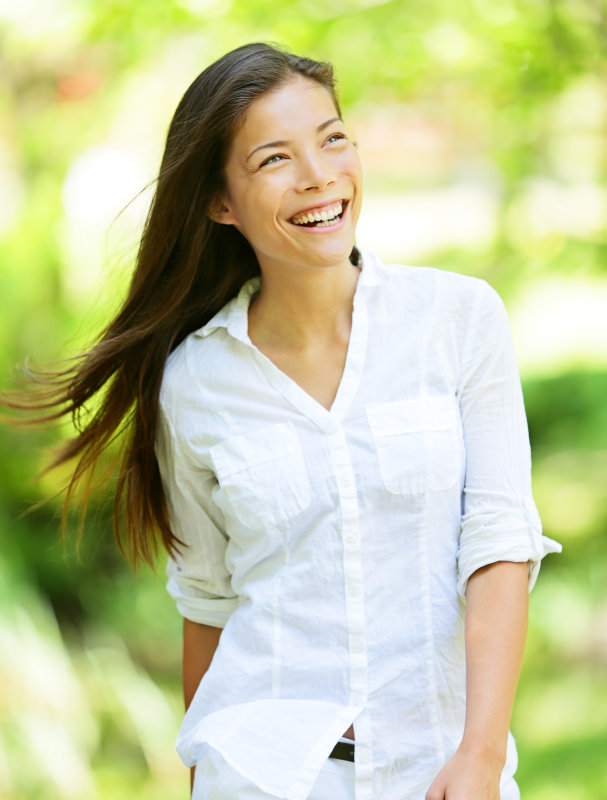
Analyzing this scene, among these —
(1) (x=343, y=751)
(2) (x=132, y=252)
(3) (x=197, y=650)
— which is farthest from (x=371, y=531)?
(2) (x=132, y=252)

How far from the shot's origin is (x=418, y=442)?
1.54 meters

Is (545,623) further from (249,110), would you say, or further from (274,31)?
(249,110)

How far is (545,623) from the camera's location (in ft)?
14.3

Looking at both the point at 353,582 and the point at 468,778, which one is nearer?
the point at 468,778

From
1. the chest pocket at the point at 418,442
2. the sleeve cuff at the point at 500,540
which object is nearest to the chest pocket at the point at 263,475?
the chest pocket at the point at 418,442

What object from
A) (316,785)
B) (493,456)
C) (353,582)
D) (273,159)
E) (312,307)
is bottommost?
(316,785)

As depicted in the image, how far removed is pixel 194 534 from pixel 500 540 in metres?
0.52

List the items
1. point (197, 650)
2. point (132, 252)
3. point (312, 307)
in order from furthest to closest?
point (132, 252) → point (197, 650) → point (312, 307)

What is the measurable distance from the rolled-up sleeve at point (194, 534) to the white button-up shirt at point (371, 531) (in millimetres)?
52

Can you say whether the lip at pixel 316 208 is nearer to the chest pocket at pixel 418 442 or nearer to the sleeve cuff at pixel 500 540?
the chest pocket at pixel 418 442

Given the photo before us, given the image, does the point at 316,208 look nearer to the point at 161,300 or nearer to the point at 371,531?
the point at 161,300

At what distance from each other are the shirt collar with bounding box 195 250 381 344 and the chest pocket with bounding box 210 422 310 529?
0.56ft

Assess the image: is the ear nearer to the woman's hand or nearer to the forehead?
the forehead

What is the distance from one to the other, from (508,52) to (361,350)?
8.46ft
